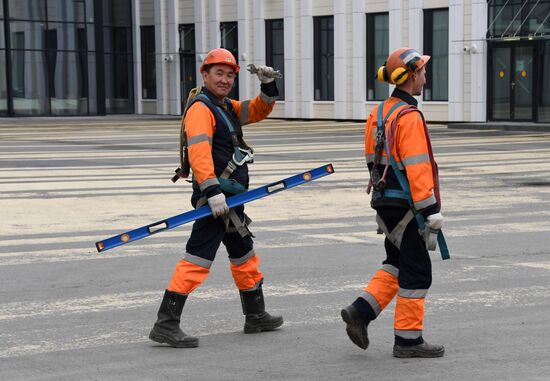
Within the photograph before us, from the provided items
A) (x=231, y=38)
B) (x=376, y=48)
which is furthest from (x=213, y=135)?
(x=231, y=38)

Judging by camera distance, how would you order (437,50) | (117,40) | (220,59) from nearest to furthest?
(220,59), (437,50), (117,40)

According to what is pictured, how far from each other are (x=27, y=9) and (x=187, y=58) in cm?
698

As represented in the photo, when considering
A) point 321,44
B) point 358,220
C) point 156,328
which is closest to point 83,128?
point 321,44

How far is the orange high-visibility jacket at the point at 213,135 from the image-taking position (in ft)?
21.1

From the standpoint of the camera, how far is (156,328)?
6.50 metres

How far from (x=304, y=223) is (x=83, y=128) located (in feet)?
83.3

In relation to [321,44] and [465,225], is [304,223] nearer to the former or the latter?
[465,225]

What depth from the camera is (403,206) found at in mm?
6141

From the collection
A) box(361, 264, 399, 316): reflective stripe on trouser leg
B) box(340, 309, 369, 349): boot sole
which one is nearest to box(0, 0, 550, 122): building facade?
box(361, 264, 399, 316): reflective stripe on trouser leg

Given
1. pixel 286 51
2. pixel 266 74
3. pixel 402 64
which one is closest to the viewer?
pixel 402 64

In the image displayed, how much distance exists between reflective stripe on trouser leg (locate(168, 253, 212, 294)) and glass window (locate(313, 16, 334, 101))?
112 ft

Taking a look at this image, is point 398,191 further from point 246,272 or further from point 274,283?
point 274,283

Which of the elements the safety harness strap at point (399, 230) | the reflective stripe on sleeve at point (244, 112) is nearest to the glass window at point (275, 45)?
the reflective stripe on sleeve at point (244, 112)

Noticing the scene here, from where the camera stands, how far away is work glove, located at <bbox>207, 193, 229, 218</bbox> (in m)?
6.38
